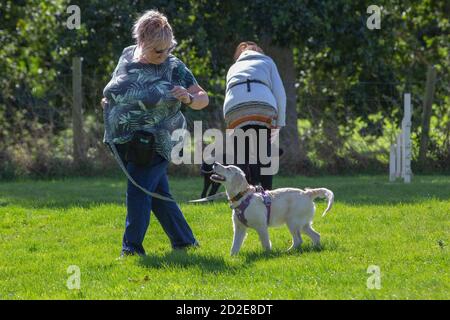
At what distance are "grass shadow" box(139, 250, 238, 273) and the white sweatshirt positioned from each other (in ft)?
6.80

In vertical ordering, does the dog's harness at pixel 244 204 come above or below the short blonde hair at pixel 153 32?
below

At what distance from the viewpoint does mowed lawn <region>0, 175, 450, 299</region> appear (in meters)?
5.61

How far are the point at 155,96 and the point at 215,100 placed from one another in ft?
26.0

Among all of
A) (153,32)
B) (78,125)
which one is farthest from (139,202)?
(78,125)

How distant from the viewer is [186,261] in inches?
259

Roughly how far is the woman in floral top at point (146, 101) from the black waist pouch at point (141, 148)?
0.06m

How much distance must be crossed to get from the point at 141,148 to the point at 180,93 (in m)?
0.54

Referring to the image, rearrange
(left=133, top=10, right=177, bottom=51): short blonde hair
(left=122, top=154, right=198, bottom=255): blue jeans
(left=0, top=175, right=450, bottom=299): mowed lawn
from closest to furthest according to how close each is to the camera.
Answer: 1. (left=0, top=175, right=450, bottom=299): mowed lawn
2. (left=133, top=10, right=177, bottom=51): short blonde hair
3. (left=122, top=154, right=198, bottom=255): blue jeans

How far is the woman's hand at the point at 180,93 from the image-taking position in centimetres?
665

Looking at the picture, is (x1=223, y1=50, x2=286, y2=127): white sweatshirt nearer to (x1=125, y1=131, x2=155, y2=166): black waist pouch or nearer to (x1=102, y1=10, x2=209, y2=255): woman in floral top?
(x1=102, y1=10, x2=209, y2=255): woman in floral top

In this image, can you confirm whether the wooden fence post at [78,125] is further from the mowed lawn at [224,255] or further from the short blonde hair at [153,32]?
the short blonde hair at [153,32]

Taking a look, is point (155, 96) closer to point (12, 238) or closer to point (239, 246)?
point (239, 246)

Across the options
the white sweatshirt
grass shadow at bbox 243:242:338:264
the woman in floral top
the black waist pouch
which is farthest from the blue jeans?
the white sweatshirt

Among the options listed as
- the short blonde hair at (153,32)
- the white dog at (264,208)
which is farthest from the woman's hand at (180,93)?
the white dog at (264,208)
